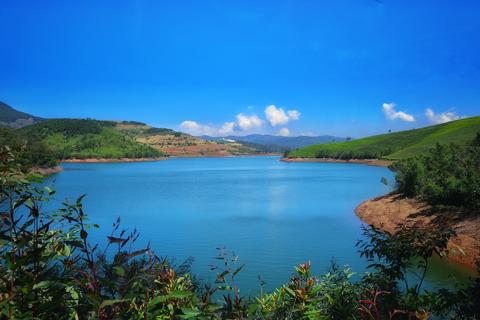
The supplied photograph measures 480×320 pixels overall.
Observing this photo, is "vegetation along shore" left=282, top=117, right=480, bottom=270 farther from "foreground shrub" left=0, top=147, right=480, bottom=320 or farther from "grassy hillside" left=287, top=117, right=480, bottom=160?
"grassy hillside" left=287, top=117, right=480, bottom=160

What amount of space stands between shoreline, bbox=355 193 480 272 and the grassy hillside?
106m

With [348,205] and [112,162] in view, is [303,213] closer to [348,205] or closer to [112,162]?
[348,205]

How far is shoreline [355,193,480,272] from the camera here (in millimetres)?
20375

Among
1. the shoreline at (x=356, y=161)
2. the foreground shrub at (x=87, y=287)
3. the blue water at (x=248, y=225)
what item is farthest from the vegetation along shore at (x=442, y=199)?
the shoreline at (x=356, y=161)

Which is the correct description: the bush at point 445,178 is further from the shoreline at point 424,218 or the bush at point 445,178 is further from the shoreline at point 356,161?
the shoreline at point 356,161

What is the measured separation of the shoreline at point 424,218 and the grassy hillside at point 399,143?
106m

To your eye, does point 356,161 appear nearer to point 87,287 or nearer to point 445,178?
point 445,178

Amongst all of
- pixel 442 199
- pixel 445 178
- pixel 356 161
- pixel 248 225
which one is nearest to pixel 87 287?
pixel 248 225

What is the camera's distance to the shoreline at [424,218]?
2038 centimetres

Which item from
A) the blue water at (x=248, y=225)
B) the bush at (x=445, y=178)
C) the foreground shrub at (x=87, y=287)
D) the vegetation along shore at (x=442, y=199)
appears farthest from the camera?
the bush at (x=445, y=178)

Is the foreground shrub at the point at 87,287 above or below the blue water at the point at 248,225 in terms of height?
above

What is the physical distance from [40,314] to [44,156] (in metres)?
95.5

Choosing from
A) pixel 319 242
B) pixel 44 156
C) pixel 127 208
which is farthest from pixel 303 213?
pixel 44 156

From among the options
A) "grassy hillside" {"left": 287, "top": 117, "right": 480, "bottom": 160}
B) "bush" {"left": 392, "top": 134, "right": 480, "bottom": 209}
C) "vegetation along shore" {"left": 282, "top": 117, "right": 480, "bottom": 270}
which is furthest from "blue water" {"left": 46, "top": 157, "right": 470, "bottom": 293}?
"grassy hillside" {"left": 287, "top": 117, "right": 480, "bottom": 160}
